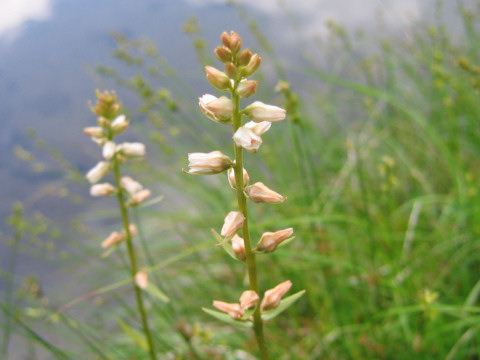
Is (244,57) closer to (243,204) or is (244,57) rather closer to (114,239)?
(243,204)

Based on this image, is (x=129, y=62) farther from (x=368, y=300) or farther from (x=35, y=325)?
(x=368, y=300)

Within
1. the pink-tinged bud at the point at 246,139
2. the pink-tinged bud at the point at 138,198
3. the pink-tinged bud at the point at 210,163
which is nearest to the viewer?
the pink-tinged bud at the point at 246,139

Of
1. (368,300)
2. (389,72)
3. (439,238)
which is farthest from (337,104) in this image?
(368,300)

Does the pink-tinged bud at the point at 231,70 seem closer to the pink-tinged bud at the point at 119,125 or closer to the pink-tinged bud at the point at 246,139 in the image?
the pink-tinged bud at the point at 246,139

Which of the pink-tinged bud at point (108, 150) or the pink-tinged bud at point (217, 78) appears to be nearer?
the pink-tinged bud at point (217, 78)

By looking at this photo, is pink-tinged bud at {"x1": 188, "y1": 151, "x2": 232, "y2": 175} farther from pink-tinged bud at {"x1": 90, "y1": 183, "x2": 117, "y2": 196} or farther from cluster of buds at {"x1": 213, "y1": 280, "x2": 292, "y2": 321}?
pink-tinged bud at {"x1": 90, "y1": 183, "x2": 117, "y2": 196}

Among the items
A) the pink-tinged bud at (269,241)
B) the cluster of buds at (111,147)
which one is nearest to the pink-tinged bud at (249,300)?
the pink-tinged bud at (269,241)

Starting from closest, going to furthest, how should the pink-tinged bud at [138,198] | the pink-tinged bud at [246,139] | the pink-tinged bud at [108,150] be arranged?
the pink-tinged bud at [246,139], the pink-tinged bud at [108,150], the pink-tinged bud at [138,198]
